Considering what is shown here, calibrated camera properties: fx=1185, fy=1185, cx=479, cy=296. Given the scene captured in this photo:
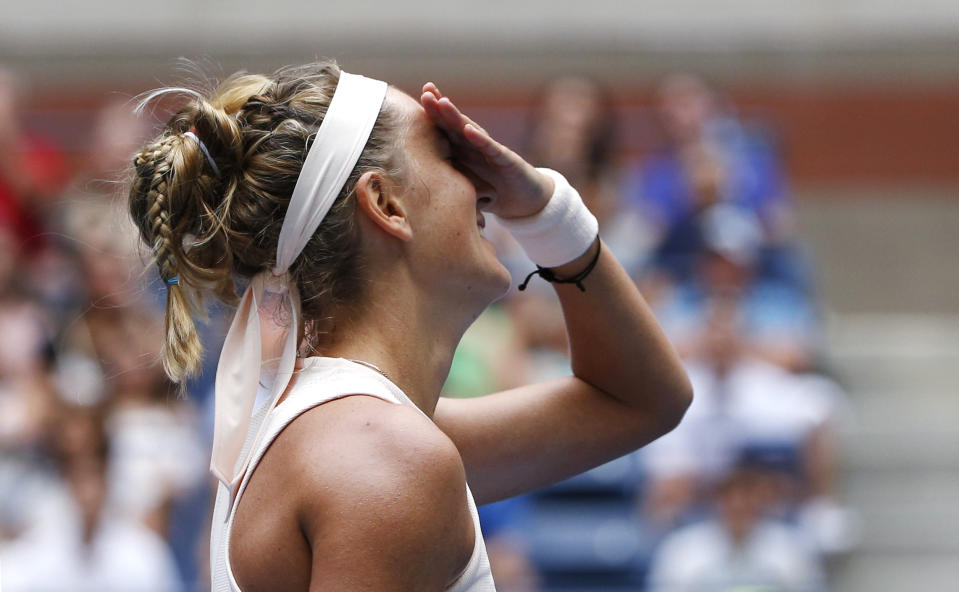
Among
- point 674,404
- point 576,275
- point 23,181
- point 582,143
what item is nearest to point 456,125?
point 576,275

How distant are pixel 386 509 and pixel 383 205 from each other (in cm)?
47

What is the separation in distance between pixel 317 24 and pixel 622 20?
6.74ft

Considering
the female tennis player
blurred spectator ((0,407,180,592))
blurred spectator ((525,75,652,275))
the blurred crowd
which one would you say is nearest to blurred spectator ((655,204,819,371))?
the blurred crowd

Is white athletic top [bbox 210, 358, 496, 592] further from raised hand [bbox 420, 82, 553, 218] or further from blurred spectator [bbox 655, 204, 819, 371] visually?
blurred spectator [bbox 655, 204, 819, 371]

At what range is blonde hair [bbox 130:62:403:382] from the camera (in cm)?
166

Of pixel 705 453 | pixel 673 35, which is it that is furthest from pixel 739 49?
pixel 705 453

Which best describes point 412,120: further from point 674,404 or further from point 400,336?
point 674,404

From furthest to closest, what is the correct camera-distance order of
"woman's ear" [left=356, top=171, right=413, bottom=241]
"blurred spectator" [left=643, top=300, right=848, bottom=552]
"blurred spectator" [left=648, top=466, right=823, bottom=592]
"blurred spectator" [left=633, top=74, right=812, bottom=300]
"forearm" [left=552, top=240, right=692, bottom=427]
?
"blurred spectator" [left=633, top=74, right=812, bottom=300] → "blurred spectator" [left=643, top=300, right=848, bottom=552] → "blurred spectator" [left=648, top=466, right=823, bottom=592] → "forearm" [left=552, top=240, right=692, bottom=427] → "woman's ear" [left=356, top=171, right=413, bottom=241]

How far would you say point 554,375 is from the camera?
485cm

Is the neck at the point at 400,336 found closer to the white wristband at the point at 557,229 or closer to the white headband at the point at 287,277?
the white headband at the point at 287,277

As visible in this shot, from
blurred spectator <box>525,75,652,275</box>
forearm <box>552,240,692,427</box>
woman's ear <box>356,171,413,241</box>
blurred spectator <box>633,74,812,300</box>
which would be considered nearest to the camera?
woman's ear <box>356,171,413,241</box>

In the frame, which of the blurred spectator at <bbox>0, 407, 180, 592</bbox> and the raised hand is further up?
the raised hand

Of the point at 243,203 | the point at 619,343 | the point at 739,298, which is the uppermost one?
the point at 243,203

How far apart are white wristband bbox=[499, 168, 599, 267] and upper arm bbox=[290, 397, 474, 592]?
0.52 meters
